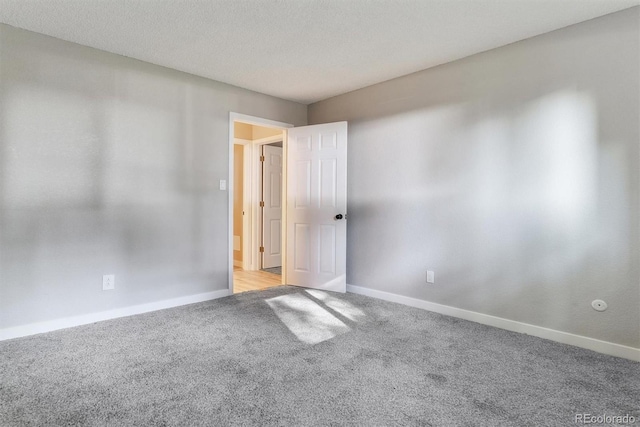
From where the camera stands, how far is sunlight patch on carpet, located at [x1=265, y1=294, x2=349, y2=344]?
2704 millimetres

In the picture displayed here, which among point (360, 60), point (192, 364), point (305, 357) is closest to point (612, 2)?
point (360, 60)

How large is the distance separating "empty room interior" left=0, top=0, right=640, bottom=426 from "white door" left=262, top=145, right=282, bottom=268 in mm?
1686

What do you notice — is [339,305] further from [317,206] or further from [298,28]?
[298,28]

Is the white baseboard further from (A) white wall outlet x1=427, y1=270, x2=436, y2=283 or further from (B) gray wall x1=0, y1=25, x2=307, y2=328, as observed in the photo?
(B) gray wall x1=0, y1=25, x2=307, y2=328

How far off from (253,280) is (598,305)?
3.83m

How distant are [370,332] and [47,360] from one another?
2.30 metres

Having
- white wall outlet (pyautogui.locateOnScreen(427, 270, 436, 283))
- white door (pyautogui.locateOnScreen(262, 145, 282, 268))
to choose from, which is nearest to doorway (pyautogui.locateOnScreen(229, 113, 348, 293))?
white wall outlet (pyautogui.locateOnScreen(427, 270, 436, 283))

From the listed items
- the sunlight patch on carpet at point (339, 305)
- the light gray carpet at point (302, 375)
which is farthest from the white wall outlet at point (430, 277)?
the sunlight patch on carpet at point (339, 305)

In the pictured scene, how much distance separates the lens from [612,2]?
2264 millimetres

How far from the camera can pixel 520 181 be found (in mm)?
2811

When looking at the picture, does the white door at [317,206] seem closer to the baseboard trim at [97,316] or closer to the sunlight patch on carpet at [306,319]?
the sunlight patch on carpet at [306,319]

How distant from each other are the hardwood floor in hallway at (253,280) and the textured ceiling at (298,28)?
2.61 m

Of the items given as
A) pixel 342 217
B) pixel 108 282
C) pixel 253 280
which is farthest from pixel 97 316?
pixel 342 217

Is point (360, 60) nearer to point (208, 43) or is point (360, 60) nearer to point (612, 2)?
point (208, 43)
